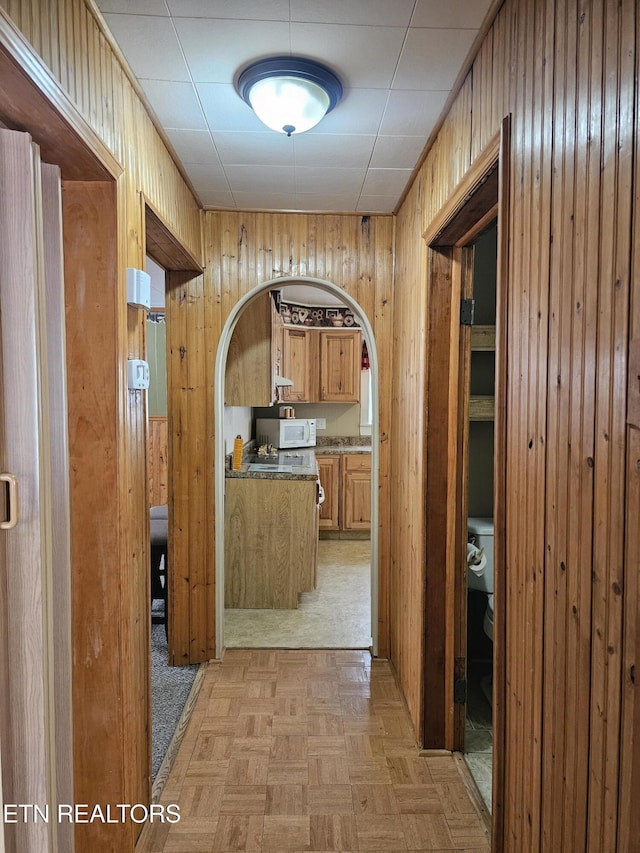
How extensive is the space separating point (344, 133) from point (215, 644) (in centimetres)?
268

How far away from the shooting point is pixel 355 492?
557 cm

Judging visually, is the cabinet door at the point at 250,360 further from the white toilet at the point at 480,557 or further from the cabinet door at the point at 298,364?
the white toilet at the point at 480,557

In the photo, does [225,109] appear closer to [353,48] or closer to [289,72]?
[289,72]

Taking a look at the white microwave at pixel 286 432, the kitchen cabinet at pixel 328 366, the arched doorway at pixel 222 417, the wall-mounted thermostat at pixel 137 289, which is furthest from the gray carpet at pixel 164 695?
the kitchen cabinet at pixel 328 366

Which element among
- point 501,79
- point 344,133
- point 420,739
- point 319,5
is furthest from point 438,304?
point 420,739

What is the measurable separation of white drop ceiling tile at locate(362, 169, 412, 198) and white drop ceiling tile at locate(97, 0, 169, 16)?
4.11 ft

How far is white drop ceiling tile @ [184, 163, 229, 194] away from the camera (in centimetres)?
247

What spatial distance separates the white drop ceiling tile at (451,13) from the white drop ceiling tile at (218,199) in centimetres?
155

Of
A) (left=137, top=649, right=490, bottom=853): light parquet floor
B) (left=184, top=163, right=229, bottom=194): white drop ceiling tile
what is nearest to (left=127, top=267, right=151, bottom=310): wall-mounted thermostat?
(left=184, top=163, right=229, bottom=194): white drop ceiling tile

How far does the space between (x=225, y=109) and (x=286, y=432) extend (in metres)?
3.59

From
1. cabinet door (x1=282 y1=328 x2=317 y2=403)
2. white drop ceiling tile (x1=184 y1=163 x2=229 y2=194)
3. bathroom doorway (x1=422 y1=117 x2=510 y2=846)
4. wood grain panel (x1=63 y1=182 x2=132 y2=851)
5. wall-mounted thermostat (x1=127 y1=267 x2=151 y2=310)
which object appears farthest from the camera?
cabinet door (x1=282 y1=328 x2=317 y2=403)

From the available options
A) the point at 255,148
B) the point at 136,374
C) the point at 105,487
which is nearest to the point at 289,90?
the point at 255,148

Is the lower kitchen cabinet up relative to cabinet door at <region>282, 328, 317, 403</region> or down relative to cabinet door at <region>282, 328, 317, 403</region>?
down

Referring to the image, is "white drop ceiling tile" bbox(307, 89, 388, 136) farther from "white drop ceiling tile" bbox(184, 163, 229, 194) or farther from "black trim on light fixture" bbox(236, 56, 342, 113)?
"white drop ceiling tile" bbox(184, 163, 229, 194)
